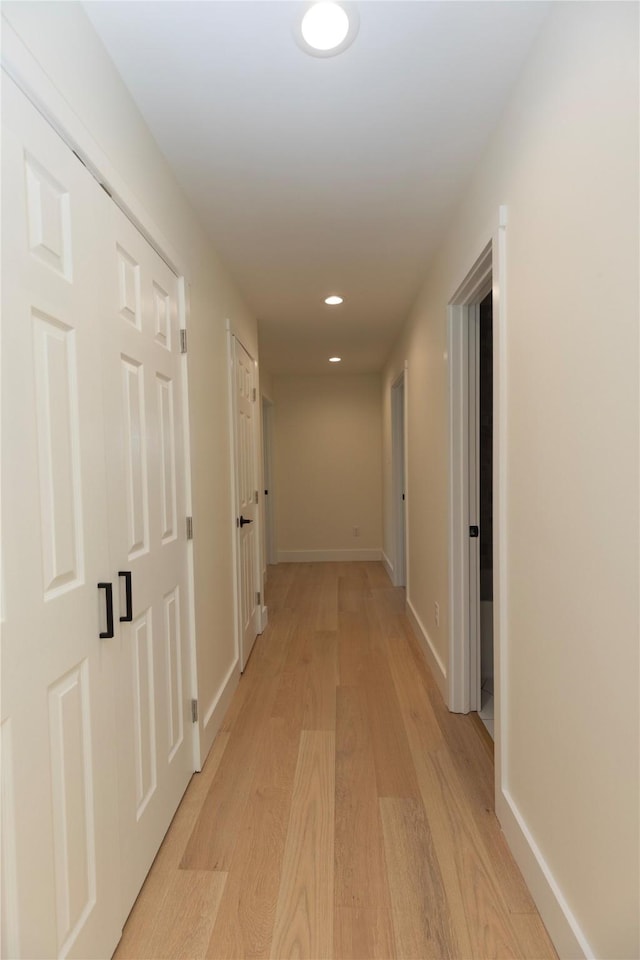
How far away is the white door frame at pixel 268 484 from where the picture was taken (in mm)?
6281

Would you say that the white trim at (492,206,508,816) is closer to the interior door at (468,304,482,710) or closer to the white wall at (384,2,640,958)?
the white wall at (384,2,640,958)

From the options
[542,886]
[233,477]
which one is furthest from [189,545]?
[542,886]

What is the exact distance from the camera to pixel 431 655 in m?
3.06

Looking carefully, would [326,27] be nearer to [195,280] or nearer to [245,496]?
[195,280]

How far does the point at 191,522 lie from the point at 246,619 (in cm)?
147

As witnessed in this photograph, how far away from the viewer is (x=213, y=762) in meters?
2.17

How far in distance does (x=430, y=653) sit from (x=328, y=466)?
366 centimetres

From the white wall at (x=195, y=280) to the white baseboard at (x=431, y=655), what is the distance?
3.87ft

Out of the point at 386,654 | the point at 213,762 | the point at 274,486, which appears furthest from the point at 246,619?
the point at 274,486

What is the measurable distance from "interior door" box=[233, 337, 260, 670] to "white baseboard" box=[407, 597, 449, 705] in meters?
1.17

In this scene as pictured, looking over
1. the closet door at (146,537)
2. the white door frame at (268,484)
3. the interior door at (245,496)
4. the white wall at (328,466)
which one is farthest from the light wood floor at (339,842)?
the white wall at (328,466)

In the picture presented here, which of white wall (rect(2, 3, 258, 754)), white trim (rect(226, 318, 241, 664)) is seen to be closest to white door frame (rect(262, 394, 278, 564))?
white wall (rect(2, 3, 258, 754))

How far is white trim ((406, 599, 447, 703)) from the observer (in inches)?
108

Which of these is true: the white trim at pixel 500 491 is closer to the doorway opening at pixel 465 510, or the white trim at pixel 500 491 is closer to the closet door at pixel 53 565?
the doorway opening at pixel 465 510
